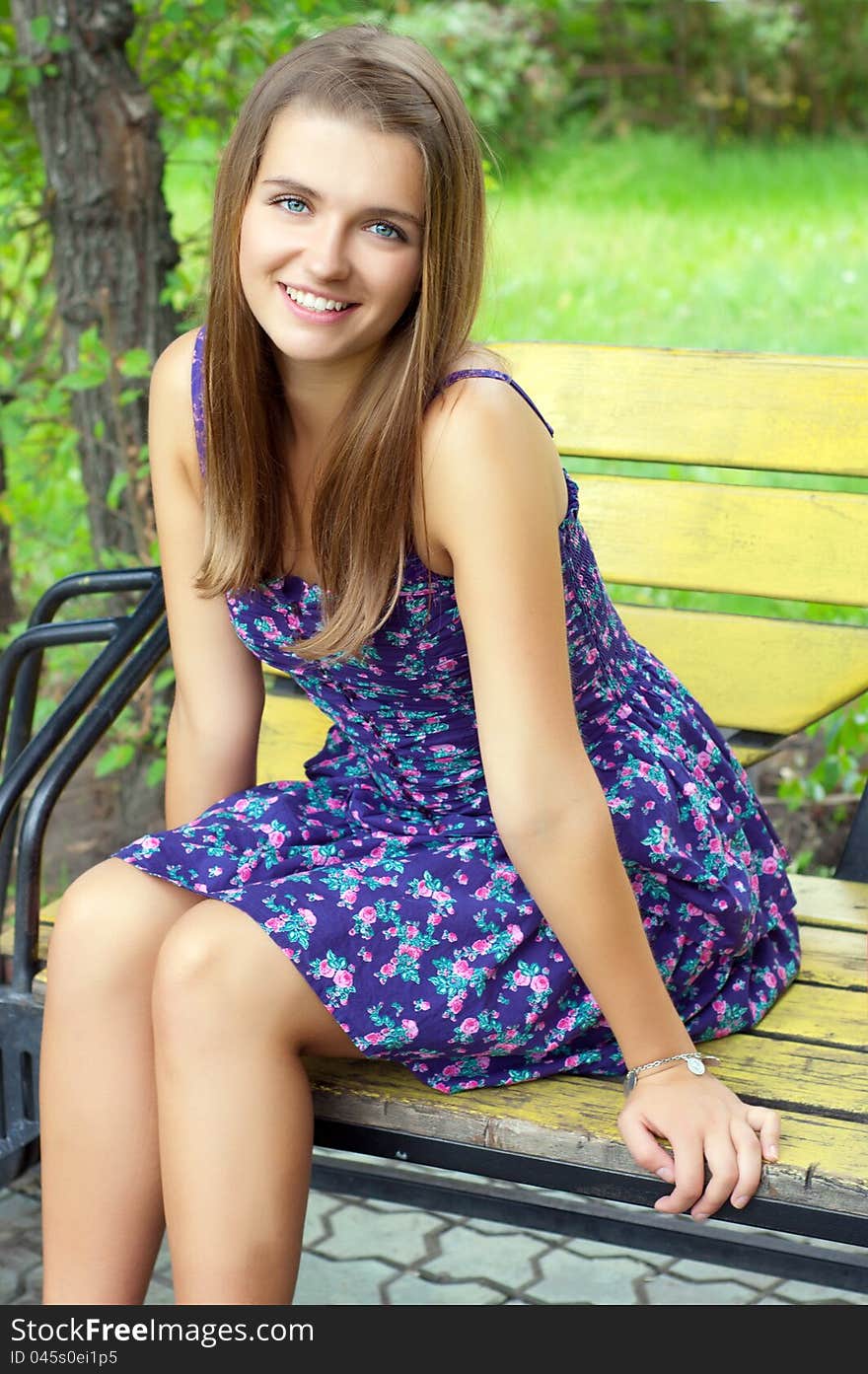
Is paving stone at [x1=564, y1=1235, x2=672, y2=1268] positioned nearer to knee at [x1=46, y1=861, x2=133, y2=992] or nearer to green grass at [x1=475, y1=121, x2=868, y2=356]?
knee at [x1=46, y1=861, x2=133, y2=992]

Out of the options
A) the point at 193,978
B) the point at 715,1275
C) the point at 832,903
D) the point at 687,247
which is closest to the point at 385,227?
the point at 193,978

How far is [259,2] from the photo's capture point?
3.35 m

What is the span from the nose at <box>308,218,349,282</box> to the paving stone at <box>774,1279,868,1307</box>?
1626 mm

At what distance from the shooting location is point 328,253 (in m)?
1.71

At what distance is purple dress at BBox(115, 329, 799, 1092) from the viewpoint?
176 cm

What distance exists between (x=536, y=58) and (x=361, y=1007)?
1054 centimetres

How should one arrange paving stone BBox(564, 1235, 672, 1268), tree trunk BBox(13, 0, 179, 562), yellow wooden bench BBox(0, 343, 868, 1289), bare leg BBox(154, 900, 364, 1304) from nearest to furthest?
bare leg BBox(154, 900, 364, 1304)
yellow wooden bench BBox(0, 343, 868, 1289)
paving stone BBox(564, 1235, 672, 1268)
tree trunk BBox(13, 0, 179, 562)

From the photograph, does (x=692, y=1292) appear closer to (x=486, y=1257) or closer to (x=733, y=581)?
(x=486, y=1257)

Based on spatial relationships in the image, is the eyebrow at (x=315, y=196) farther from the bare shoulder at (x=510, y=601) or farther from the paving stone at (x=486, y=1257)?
the paving stone at (x=486, y=1257)

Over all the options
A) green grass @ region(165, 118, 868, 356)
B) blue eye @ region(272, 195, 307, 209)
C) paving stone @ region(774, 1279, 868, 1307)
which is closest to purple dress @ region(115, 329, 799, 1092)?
blue eye @ region(272, 195, 307, 209)

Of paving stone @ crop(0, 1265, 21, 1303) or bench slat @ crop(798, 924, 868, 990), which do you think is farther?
paving stone @ crop(0, 1265, 21, 1303)

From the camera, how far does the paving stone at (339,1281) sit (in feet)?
8.13

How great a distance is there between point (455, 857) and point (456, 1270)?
3.27 feet
